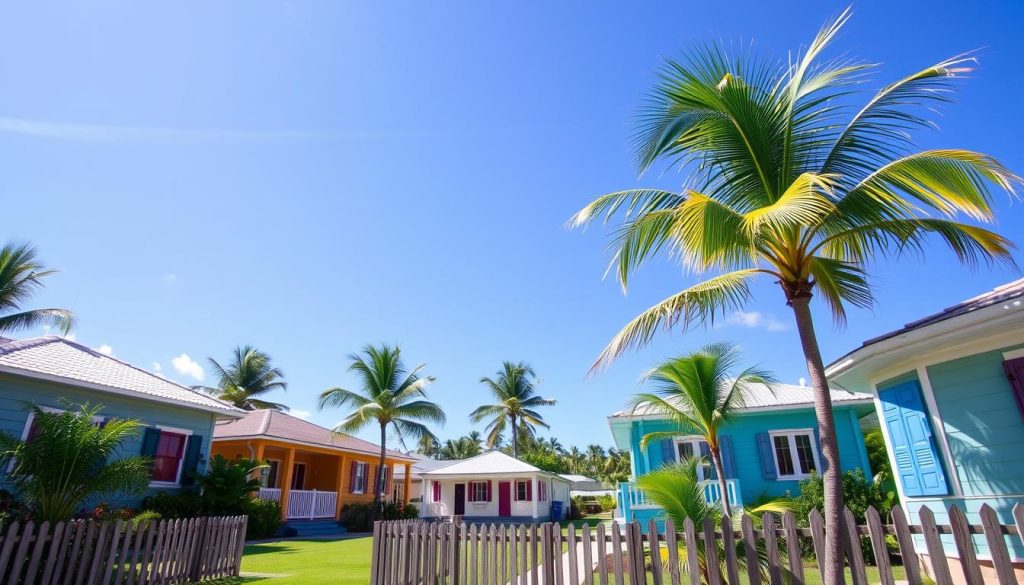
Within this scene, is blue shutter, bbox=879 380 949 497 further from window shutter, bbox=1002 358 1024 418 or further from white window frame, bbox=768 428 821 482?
white window frame, bbox=768 428 821 482

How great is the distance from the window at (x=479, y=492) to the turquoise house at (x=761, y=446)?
14821mm

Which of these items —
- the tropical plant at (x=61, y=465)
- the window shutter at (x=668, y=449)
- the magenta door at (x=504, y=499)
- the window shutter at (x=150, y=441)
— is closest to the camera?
the tropical plant at (x=61, y=465)

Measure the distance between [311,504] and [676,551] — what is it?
62.3 ft

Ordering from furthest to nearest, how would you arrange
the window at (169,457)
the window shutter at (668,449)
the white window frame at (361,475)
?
the white window frame at (361,475)
the window shutter at (668,449)
the window at (169,457)

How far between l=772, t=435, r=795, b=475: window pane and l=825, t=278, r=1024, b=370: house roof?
26.6ft

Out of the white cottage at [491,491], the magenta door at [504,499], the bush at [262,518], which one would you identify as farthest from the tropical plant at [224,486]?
the magenta door at [504,499]

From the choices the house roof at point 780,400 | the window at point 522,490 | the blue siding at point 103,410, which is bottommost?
the window at point 522,490

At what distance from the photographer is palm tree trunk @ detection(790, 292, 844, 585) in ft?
13.5

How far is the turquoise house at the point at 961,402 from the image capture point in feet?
19.7

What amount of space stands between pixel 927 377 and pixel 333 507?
21.1 metres

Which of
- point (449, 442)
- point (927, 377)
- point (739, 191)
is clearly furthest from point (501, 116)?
point (449, 442)

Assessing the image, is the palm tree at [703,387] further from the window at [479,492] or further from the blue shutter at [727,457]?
the window at [479,492]

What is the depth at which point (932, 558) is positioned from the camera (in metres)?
4.04

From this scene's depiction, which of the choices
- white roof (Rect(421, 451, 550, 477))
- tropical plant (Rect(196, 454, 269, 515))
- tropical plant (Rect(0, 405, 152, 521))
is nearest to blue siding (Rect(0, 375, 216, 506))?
tropical plant (Rect(196, 454, 269, 515))
